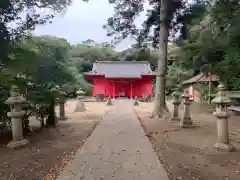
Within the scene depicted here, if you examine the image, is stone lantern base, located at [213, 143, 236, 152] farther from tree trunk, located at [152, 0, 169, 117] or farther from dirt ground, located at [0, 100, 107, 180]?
tree trunk, located at [152, 0, 169, 117]

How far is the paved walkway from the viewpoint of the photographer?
3.72 meters

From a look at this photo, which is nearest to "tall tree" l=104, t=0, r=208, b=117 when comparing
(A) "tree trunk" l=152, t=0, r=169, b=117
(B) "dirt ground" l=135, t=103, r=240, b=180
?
(A) "tree trunk" l=152, t=0, r=169, b=117

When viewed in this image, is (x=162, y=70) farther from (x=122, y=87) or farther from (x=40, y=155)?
(x=122, y=87)

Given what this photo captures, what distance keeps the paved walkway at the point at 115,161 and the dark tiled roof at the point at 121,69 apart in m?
21.9

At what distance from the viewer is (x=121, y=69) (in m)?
30.6

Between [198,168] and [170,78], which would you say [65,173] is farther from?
[170,78]

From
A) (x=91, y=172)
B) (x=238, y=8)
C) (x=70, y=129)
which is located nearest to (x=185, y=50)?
(x=238, y=8)

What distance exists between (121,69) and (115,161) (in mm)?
26421

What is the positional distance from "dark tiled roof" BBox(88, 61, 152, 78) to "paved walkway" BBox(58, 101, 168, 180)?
21.9 metres

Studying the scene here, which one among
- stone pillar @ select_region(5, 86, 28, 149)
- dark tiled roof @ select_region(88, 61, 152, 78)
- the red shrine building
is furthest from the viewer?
dark tiled roof @ select_region(88, 61, 152, 78)

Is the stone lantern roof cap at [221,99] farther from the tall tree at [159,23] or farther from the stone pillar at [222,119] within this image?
the tall tree at [159,23]

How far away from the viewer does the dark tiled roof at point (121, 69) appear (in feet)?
93.2

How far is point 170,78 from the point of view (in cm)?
2631

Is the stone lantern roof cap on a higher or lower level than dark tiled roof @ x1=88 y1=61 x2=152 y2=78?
lower
